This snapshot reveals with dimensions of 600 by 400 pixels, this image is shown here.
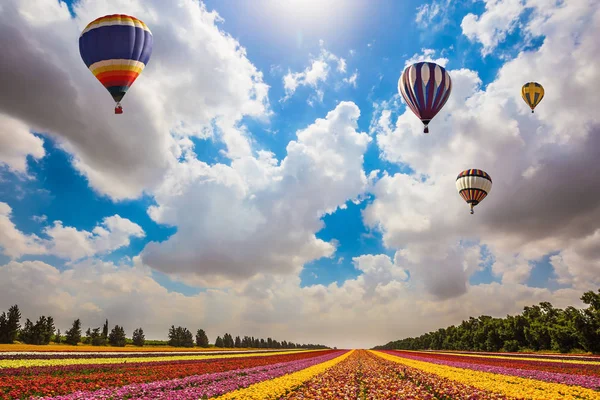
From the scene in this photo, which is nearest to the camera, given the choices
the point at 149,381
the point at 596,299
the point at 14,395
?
the point at 14,395

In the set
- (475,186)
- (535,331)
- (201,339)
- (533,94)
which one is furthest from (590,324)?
(201,339)

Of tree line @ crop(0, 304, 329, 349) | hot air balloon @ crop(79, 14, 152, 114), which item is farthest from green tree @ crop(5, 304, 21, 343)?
hot air balloon @ crop(79, 14, 152, 114)

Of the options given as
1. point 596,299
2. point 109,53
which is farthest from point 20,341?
point 596,299

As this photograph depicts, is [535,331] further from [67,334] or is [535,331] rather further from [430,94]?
[67,334]

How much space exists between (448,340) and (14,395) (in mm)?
97919

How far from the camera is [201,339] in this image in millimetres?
110750

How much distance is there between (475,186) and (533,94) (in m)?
16.9

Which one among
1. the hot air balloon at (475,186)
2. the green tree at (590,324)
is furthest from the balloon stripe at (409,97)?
the green tree at (590,324)

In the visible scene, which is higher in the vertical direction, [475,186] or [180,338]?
[475,186]

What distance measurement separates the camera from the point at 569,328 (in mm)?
50062

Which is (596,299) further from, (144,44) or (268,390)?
(144,44)

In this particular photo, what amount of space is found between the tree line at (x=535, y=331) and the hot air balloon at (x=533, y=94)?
25121 mm

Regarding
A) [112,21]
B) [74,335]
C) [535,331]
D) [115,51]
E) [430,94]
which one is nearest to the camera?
[115,51]

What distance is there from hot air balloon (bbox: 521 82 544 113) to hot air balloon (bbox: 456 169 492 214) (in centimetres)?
1378
